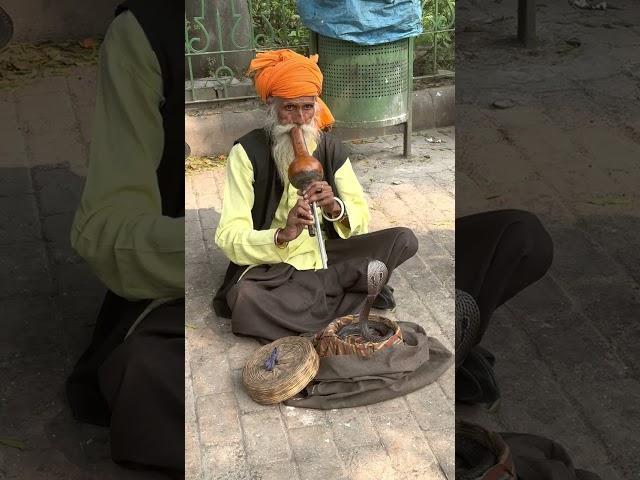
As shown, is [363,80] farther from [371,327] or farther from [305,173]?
[305,173]

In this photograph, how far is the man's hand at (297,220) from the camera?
6.40 ft

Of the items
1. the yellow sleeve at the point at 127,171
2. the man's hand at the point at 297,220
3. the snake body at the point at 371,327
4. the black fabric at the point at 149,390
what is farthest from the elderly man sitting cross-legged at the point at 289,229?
the yellow sleeve at the point at 127,171

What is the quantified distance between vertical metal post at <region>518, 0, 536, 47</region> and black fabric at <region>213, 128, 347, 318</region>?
1754mm

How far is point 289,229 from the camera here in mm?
2086

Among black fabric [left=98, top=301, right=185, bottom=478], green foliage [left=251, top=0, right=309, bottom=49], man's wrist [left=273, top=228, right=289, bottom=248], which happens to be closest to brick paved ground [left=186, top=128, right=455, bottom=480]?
man's wrist [left=273, top=228, right=289, bottom=248]

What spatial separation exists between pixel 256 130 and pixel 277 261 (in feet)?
0.99

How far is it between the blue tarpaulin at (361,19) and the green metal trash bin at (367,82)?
0.03 m

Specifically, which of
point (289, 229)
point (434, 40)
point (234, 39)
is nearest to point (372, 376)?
point (289, 229)

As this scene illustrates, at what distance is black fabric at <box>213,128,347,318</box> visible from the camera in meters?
2.22

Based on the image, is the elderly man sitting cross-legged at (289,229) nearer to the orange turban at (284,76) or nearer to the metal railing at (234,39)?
the orange turban at (284,76)

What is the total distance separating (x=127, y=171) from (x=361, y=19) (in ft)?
7.57

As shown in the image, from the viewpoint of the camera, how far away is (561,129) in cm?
44

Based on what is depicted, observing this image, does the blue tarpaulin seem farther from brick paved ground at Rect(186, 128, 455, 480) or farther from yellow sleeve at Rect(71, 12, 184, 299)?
yellow sleeve at Rect(71, 12, 184, 299)

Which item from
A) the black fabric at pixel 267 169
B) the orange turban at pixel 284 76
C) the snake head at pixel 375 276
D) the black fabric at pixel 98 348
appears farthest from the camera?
the black fabric at pixel 267 169
